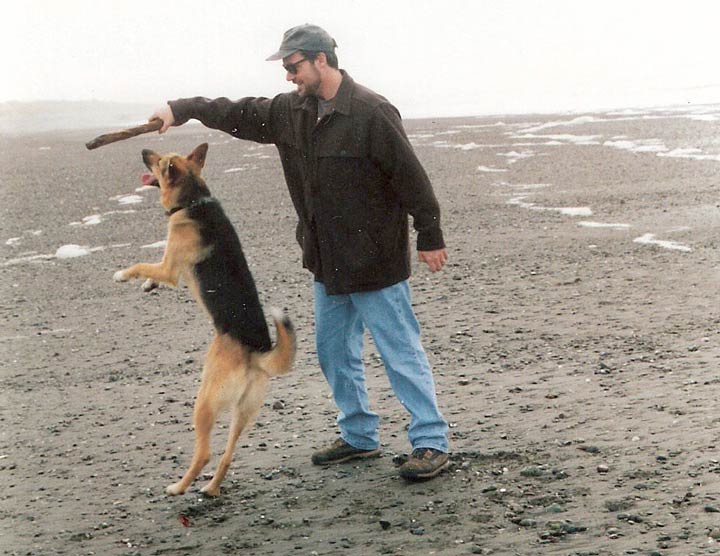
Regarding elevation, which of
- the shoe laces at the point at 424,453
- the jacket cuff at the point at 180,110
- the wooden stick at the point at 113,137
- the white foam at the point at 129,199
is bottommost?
the shoe laces at the point at 424,453

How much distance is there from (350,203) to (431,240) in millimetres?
457

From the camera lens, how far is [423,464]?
5.62 m

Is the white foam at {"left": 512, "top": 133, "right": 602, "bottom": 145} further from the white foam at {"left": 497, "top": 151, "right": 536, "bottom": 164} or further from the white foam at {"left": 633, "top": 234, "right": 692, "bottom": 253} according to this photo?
the white foam at {"left": 633, "top": 234, "right": 692, "bottom": 253}

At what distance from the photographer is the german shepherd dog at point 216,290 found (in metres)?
5.02

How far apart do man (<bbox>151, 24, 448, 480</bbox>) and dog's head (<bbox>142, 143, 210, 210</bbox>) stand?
1.19ft

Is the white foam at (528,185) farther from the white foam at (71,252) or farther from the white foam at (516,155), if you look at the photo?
the white foam at (71,252)

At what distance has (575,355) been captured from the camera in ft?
25.7

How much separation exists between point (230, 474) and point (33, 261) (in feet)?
25.4

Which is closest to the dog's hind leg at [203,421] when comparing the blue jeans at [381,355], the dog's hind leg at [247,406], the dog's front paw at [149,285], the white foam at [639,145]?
the dog's hind leg at [247,406]

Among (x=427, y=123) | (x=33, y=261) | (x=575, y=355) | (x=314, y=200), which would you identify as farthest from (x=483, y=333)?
(x=427, y=123)

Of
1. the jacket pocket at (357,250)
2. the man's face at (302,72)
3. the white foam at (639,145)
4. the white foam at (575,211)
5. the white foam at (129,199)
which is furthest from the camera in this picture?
the white foam at (639,145)

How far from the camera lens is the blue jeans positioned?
5.64 m

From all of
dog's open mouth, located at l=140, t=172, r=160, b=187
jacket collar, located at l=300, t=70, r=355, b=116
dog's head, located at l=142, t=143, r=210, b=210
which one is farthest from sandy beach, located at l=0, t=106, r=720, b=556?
jacket collar, located at l=300, t=70, r=355, b=116

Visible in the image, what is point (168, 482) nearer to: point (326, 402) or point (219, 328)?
point (219, 328)
